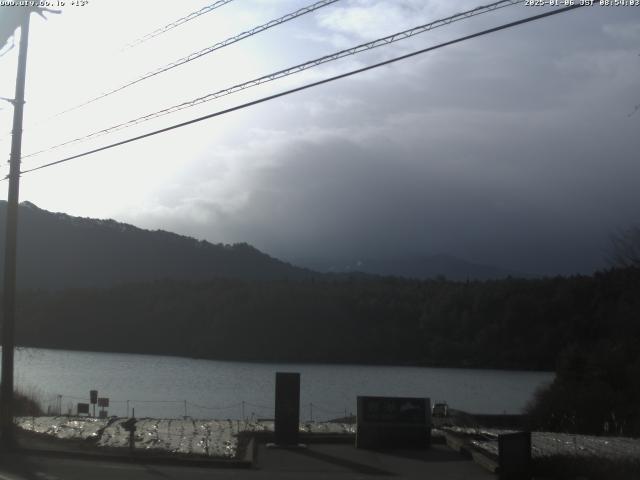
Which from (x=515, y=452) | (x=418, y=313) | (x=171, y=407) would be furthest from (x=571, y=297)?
(x=515, y=452)

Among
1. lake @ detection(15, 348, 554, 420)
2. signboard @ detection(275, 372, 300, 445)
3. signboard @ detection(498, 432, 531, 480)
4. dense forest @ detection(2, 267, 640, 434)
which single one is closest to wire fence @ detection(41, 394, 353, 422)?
lake @ detection(15, 348, 554, 420)

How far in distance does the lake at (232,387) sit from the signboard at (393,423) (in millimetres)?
13610

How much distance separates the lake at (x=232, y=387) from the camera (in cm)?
3441

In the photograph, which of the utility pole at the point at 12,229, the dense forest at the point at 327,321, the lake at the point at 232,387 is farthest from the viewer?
the dense forest at the point at 327,321

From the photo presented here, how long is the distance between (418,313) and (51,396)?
3062 centimetres

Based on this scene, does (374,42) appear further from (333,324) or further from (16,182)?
(333,324)

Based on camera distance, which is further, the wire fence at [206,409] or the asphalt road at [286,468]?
the wire fence at [206,409]

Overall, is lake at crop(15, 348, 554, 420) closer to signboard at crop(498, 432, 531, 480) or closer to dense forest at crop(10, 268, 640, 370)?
dense forest at crop(10, 268, 640, 370)

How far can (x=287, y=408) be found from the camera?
18547 millimetres

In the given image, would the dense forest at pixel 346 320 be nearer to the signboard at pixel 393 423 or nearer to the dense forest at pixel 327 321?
the dense forest at pixel 327 321

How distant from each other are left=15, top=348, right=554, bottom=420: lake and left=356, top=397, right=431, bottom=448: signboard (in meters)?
13.6

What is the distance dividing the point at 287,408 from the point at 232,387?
20360mm

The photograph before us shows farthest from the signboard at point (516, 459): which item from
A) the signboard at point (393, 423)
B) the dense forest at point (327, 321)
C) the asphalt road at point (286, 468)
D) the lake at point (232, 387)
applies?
the dense forest at point (327, 321)

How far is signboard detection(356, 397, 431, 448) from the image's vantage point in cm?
1864
